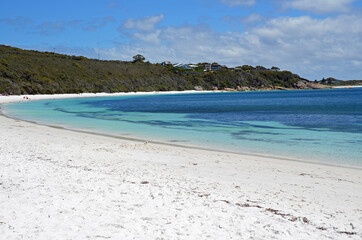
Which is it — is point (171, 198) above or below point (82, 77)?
below

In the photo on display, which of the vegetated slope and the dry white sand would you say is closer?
the dry white sand

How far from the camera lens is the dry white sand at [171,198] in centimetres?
538

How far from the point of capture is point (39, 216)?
5.80m

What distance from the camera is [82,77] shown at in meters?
111

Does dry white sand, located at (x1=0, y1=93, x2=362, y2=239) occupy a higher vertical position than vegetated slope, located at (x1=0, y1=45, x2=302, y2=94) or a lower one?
lower

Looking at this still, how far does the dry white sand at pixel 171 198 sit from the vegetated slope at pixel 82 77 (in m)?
77.9

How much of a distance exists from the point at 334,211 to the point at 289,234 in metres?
1.74

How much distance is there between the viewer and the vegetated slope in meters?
88.8

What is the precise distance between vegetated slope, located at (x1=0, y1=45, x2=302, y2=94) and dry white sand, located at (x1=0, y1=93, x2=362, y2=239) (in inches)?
3069

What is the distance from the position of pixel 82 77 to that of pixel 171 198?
110 meters

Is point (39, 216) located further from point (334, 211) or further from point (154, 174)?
point (334, 211)

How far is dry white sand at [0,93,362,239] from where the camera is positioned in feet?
17.6

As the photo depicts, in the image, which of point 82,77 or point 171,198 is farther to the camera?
point 82,77

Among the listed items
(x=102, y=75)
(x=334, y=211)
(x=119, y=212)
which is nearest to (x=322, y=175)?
(x=334, y=211)
